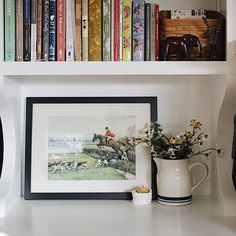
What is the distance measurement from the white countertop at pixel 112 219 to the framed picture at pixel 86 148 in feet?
0.18

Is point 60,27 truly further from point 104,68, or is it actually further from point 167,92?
point 167,92

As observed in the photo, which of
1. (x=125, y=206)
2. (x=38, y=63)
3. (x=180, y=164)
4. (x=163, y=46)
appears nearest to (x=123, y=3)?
(x=163, y=46)

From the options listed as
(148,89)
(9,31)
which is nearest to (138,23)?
(148,89)

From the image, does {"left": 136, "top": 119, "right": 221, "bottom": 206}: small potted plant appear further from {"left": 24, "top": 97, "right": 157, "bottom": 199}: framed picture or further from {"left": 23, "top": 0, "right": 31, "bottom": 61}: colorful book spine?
{"left": 23, "top": 0, "right": 31, "bottom": 61}: colorful book spine

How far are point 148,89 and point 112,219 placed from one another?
529 millimetres

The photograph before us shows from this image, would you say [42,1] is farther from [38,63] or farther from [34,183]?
[34,183]

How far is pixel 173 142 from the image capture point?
140cm

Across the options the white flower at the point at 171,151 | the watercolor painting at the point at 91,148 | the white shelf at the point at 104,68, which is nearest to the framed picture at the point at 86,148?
the watercolor painting at the point at 91,148

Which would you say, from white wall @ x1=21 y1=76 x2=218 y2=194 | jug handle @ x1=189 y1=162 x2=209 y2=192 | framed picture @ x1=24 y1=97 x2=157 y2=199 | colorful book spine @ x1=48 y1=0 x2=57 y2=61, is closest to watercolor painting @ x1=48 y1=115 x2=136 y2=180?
framed picture @ x1=24 y1=97 x2=157 y2=199

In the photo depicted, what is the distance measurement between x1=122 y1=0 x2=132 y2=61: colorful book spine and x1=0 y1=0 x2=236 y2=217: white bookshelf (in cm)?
4

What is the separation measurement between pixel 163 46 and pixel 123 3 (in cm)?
19

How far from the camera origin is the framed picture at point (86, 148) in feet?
4.84

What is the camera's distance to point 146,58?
1304mm

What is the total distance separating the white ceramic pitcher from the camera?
139 cm
